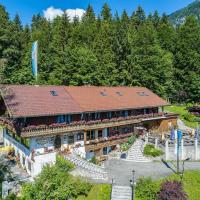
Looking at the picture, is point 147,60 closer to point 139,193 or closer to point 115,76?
point 115,76

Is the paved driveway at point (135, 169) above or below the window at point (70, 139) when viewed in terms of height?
below

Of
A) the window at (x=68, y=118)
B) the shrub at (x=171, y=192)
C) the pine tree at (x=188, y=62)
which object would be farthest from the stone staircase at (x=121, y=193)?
the pine tree at (x=188, y=62)

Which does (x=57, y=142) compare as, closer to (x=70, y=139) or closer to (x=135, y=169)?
(x=70, y=139)

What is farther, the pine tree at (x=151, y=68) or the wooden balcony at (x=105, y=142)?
the pine tree at (x=151, y=68)

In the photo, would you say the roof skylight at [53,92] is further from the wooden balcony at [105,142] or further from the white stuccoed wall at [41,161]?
the white stuccoed wall at [41,161]

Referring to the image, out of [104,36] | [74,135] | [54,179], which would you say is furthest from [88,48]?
[54,179]

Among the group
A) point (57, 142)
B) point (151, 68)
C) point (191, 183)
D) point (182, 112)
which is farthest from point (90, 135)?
point (151, 68)

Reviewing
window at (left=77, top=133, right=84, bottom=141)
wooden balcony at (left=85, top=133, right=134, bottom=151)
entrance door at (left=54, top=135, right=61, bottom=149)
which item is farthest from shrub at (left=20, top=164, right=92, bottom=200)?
wooden balcony at (left=85, top=133, right=134, bottom=151)
